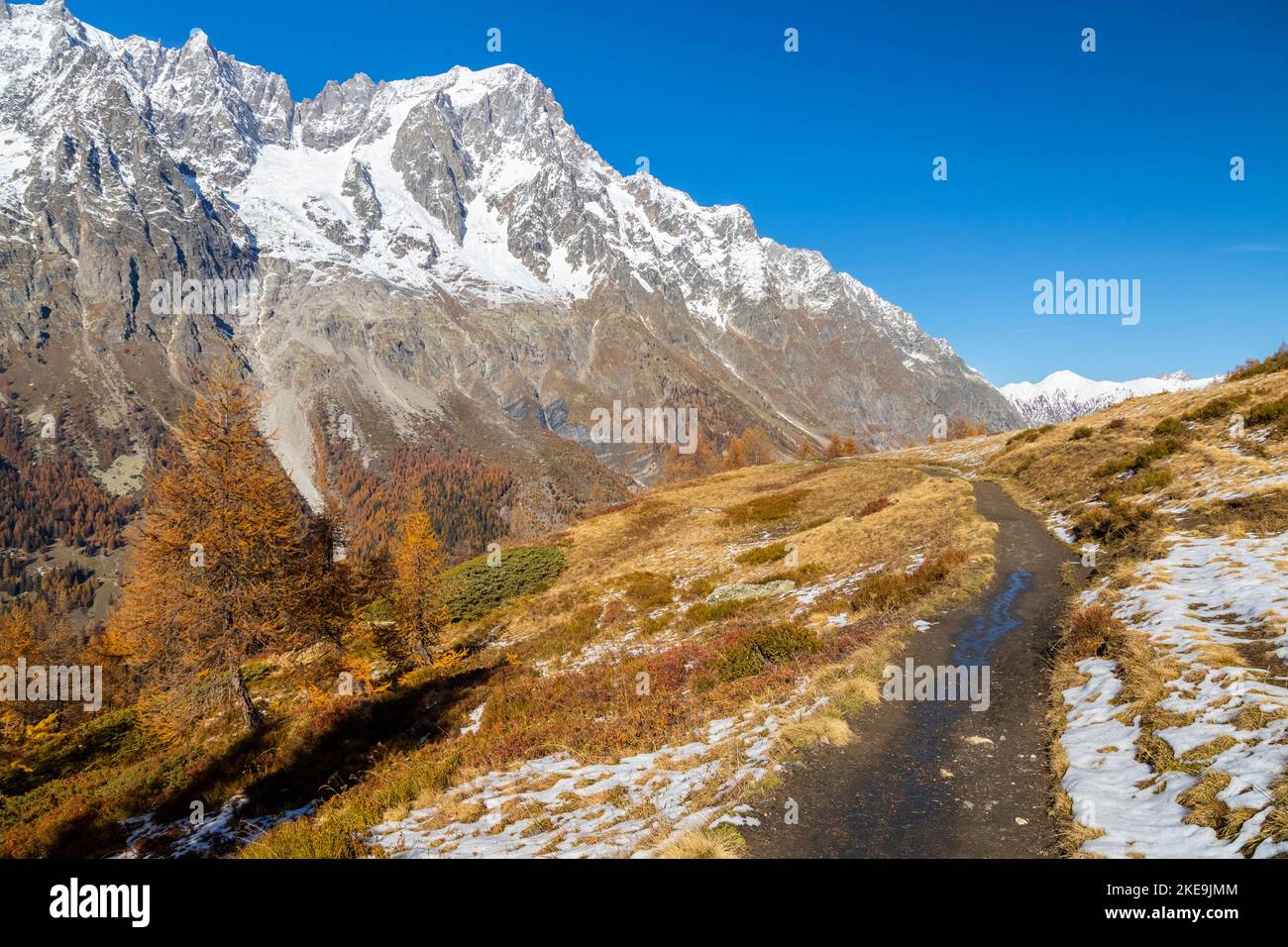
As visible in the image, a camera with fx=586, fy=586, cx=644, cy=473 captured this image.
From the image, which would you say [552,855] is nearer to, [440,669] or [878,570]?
[878,570]

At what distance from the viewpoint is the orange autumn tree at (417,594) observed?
91.8ft

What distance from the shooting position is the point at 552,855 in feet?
25.9

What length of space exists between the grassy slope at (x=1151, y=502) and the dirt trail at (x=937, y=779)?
0.48m

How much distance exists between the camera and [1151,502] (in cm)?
2195

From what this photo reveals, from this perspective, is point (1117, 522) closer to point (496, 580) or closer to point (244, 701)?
point (244, 701)

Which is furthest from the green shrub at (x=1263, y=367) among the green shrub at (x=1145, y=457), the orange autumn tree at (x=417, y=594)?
the orange autumn tree at (x=417, y=594)

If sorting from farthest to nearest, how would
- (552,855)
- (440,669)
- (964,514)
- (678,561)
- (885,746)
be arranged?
(678,561) → (964,514) → (440,669) → (885,746) → (552,855)

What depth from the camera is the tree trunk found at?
66.3 feet

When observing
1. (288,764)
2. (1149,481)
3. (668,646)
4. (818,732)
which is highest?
(1149,481)

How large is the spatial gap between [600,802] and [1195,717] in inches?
359

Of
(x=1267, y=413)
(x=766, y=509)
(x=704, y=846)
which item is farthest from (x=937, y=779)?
(x=766, y=509)
